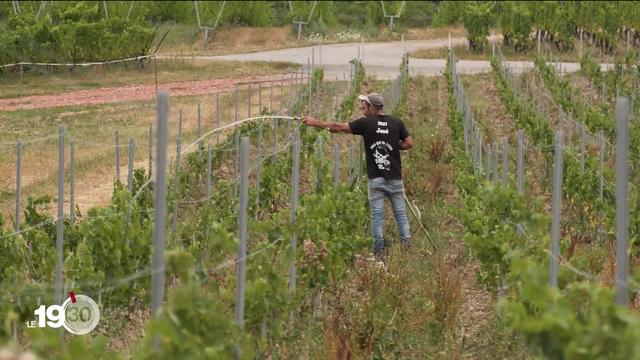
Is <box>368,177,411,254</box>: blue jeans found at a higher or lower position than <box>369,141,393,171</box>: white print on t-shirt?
lower

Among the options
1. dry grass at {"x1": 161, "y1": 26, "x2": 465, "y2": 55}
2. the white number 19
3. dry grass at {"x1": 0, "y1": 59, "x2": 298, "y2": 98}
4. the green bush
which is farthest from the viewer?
dry grass at {"x1": 161, "y1": 26, "x2": 465, "y2": 55}

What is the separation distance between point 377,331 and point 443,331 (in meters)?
0.66

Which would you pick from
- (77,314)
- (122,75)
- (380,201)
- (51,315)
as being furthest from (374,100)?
(122,75)

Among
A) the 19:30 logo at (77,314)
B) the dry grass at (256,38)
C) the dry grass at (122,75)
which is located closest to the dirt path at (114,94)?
the dry grass at (122,75)

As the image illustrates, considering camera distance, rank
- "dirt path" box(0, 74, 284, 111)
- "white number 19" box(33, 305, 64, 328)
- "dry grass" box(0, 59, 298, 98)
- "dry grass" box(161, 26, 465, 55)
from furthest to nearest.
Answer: "dry grass" box(161, 26, 465, 55)
"dry grass" box(0, 59, 298, 98)
"dirt path" box(0, 74, 284, 111)
"white number 19" box(33, 305, 64, 328)

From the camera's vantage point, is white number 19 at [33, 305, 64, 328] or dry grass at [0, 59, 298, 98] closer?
white number 19 at [33, 305, 64, 328]

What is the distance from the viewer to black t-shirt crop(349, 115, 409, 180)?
914cm

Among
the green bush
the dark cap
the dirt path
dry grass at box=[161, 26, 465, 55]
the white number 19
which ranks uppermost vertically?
the dark cap

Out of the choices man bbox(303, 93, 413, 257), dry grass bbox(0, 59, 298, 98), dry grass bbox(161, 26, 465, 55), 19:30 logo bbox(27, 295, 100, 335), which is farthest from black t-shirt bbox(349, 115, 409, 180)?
dry grass bbox(161, 26, 465, 55)

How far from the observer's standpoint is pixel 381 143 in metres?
9.14

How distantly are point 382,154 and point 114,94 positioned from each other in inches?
502

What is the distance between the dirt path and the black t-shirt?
11.1 metres

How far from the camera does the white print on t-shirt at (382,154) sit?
9.16 metres

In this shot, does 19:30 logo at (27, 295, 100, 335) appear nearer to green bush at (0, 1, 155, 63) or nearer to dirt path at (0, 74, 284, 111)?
dirt path at (0, 74, 284, 111)
